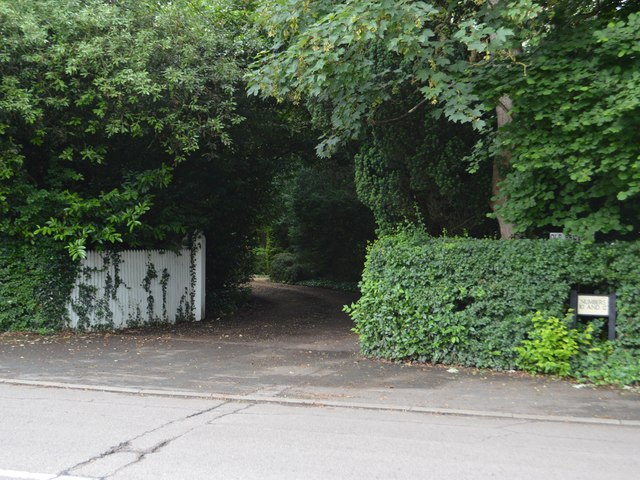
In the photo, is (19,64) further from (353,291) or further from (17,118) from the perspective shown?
(353,291)

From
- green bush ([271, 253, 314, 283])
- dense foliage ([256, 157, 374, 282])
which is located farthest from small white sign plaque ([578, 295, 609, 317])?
green bush ([271, 253, 314, 283])

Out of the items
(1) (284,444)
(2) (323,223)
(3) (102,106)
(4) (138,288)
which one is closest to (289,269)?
(2) (323,223)

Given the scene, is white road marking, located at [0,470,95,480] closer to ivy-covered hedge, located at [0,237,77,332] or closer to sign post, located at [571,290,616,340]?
sign post, located at [571,290,616,340]

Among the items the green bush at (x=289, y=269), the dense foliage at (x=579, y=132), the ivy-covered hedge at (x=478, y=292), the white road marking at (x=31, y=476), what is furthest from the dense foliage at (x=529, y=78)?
the green bush at (x=289, y=269)

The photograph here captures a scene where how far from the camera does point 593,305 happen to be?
360 inches

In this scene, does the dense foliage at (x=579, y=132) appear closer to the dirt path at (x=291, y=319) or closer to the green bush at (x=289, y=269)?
the dirt path at (x=291, y=319)

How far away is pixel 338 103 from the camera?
11.2 meters

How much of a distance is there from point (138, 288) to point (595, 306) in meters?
9.62

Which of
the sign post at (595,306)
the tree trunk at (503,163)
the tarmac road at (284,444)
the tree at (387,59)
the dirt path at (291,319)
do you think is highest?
the tree at (387,59)

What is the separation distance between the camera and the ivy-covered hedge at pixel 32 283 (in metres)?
12.9

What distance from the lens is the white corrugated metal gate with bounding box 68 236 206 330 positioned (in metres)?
13.4

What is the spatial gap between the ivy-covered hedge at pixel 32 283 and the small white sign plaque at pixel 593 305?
987cm

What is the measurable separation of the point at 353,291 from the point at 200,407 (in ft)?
60.4

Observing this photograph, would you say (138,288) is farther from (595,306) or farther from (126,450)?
(595,306)
